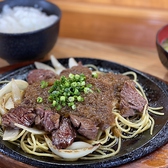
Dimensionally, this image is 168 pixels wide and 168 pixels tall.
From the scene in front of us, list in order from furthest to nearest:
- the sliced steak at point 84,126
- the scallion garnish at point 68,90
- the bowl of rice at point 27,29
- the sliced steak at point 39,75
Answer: the bowl of rice at point 27,29, the sliced steak at point 39,75, the scallion garnish at point 68,90, the sliced steak at point 84,126

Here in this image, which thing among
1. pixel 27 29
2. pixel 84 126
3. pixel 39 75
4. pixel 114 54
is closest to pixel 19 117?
pixel 84 126

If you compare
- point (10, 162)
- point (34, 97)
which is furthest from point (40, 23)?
point (10, 162)

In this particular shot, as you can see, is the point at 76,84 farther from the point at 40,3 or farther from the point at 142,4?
the point at 142,4

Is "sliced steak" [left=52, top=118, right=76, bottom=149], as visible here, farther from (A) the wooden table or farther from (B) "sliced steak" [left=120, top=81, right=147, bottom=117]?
(A) the wooden table

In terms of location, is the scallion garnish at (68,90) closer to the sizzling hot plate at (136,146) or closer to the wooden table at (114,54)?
the sizzling hot plate at (136,146)

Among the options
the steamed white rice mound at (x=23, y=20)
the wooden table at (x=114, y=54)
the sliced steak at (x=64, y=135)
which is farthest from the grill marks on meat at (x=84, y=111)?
the steamed white rice mound at (x=23, y=20)

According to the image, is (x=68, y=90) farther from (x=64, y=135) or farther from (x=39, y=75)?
(x=39, y=75)
